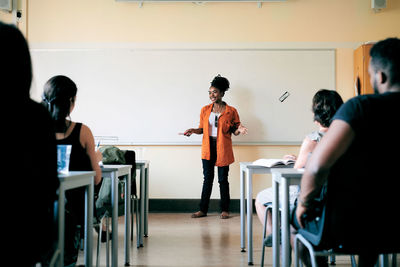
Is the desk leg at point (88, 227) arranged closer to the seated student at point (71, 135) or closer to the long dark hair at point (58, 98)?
the seated student at point (71, 135)

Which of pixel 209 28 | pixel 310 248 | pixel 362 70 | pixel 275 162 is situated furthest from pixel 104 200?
pixel 362 70

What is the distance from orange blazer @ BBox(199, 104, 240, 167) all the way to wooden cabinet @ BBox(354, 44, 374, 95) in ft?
5.04

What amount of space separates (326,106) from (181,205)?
3.03m

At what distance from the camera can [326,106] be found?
2.14 m

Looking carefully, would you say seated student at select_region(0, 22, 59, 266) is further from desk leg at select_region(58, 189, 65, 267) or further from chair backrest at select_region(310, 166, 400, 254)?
chair backrest at select_region(310, 166, 400, 254)

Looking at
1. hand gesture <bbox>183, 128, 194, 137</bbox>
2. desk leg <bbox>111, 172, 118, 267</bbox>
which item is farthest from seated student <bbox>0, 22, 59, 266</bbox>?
hand gesture <bbox>183, 128, 194, 137</bbox>

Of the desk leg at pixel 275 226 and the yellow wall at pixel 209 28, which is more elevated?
the yellow wall at pixel 209 28

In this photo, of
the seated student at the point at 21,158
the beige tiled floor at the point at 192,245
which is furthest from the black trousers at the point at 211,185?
the seated student at the point at 21,158

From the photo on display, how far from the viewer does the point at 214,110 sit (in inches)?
181

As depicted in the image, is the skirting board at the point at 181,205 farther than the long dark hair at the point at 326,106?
Yes

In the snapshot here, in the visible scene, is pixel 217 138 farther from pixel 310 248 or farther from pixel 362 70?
pixel 310 248

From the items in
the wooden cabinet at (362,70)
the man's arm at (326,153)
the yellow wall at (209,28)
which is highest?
the yellow wall at (209,28)

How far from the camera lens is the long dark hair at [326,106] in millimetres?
2133

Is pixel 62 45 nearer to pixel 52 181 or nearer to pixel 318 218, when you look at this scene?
pixel 52 181
